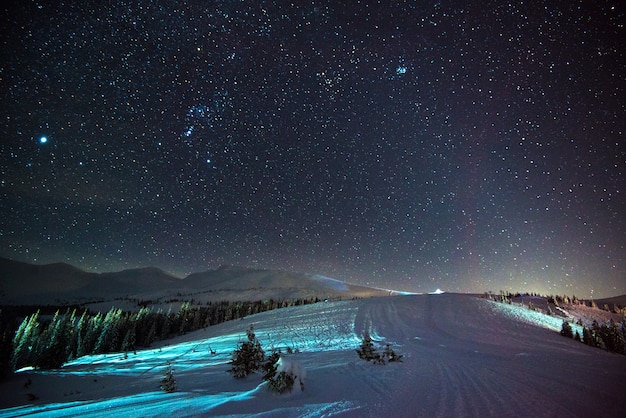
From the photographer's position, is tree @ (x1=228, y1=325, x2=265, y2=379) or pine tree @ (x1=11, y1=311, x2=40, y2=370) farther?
pine tree @ (x1=11, y1=311, x2=40, y2=370)

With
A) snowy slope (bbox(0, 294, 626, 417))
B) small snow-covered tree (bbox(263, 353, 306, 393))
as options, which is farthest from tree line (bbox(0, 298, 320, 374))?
small snow-covered tree (bbox(263, 353, 306, 393))

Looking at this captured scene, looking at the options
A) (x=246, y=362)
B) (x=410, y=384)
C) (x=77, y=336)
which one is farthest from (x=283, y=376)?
(x=77, y=336)

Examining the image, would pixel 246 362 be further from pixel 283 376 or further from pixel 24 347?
pixel 24 347

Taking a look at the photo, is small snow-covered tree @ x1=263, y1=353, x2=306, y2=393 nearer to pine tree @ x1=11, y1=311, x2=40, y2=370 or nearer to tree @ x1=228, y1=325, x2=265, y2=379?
tree @ x1=228, y1=325, x2=265, y2=379

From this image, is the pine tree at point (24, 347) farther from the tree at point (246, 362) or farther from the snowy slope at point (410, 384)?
the tree at point (246, 362)

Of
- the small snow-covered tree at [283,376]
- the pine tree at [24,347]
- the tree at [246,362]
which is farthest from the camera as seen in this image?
the pine tree at [24,347]

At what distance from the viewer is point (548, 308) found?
1895cm

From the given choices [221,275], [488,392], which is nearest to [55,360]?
[488,392]

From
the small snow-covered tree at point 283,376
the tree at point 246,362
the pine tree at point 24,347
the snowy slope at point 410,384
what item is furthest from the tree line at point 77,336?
the small snow-covered tree at point 283,376

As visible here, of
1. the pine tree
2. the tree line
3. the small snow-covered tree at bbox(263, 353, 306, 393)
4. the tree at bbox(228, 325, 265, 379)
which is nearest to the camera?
the small snow-covered tree at bbox(263, 353, 306, 393)

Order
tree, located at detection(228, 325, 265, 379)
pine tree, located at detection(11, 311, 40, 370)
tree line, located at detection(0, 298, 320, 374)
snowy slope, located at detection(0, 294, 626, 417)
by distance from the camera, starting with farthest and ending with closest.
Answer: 1. pine tree, located at detection(11, 311, 40, 370)
2. tree line, located at detection(0, 298, 320, 374)
3. tree, located at detection(228, 325, 265, 379)
4. snowy slope, located at detection(0, 294, 626, 417)

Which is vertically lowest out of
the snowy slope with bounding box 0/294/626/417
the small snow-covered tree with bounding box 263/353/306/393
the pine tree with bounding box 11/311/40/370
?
the pine tree with bounding box 11/311/40/370

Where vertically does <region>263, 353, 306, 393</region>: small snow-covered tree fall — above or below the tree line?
above

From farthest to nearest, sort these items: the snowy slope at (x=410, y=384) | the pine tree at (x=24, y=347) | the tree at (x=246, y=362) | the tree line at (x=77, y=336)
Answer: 1. the pine tree at (x=24, y=347)
2. the tree line at (x=77, y=336)
3. the tree at (x=246, y=362)
4. the snowy slope at (x=410, y=384)
